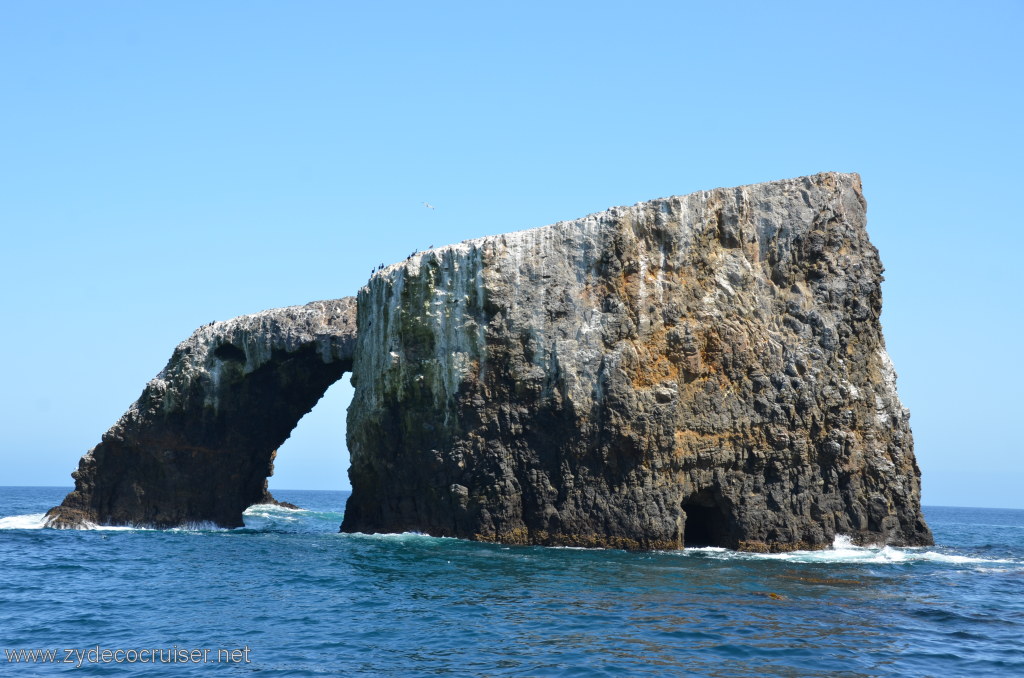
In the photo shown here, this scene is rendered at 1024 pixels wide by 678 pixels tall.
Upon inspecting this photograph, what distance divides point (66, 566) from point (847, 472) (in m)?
23.0

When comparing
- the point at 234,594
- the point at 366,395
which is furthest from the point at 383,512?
the point at 234,594

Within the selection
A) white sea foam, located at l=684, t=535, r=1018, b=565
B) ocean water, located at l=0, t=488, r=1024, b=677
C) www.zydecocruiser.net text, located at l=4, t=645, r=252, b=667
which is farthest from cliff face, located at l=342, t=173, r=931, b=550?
www.zydecocruiser.net text, located at l=4, t=645, r=252, b=667

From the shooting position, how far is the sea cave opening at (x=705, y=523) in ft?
102

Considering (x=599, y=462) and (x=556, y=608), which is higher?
(x=599, y=462)

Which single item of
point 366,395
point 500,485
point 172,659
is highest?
point 366,395

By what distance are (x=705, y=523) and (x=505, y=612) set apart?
611 inches

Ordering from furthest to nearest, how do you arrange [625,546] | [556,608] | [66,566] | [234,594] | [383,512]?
[383,512] → [625,546] → [66,566] → [234,594] → [556,608]

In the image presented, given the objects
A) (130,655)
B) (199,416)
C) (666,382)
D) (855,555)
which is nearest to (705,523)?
(855,555)

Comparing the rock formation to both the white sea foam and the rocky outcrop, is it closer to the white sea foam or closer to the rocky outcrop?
the white sea foam

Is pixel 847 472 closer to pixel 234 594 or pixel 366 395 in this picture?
pixel 366 395

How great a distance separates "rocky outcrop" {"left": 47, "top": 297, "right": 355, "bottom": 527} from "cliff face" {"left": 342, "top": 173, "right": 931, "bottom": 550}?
6.18 meters

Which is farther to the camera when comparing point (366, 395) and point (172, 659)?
point (366, 395)

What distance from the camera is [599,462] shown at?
3066cm

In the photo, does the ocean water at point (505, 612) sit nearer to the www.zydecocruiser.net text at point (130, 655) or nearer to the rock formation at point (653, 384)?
the www.zydecocruiser.net text at point (130, 655)
